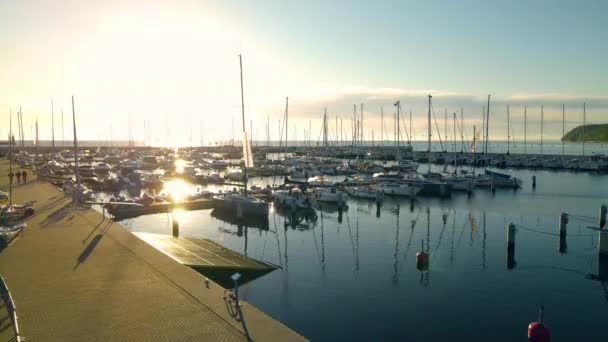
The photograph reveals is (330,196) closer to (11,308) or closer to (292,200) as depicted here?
(292,200)

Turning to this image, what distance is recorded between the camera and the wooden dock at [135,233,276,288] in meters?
18.9

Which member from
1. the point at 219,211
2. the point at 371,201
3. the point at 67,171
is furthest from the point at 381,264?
the point at 67,171

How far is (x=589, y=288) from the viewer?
19.3 metres

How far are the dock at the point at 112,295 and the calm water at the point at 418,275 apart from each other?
4.06 meters

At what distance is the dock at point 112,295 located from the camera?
10.4 meters

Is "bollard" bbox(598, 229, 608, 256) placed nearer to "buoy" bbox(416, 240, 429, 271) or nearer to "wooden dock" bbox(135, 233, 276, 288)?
"buoy" bbox(416, 240, 429, 271)

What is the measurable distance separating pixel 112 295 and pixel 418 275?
13.3 m

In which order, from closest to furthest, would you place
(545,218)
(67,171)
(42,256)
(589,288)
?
(42,256) < (589,288) < (545,218) < (67,171)

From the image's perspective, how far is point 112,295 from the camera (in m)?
12.7

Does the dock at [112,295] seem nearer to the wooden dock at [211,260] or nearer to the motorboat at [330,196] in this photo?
the wooden dock at [211,260]

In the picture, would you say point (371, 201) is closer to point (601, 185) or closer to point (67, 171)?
point (601, 185)

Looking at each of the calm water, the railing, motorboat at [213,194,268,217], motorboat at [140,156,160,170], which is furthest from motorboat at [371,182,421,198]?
motorboat at [140,156,160,170]

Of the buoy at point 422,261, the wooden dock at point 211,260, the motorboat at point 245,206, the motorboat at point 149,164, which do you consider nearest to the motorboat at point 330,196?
the motorboat at point 245,206

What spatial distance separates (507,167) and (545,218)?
175 ft
